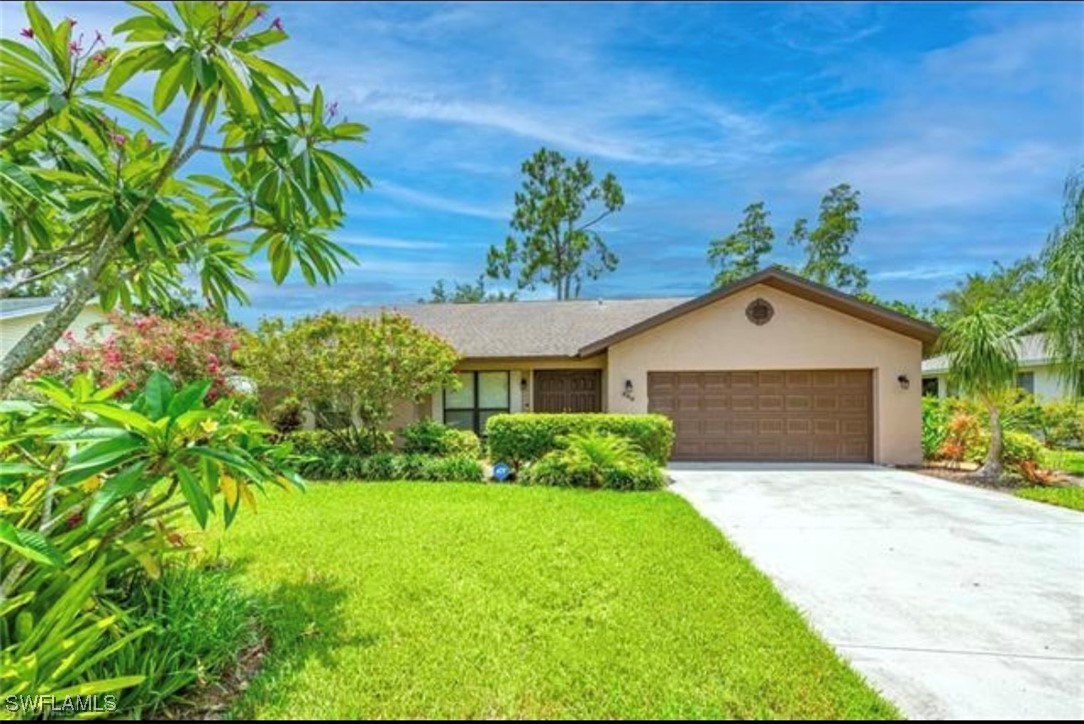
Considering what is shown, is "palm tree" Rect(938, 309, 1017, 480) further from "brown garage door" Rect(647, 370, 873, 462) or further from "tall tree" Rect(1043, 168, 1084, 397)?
"brown garage door" Rect(647, 370, 873, 462)

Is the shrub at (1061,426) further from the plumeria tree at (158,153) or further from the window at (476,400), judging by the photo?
the plumeria tree at (158,153)

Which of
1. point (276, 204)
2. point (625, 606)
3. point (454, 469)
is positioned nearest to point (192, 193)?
point (276, 204)

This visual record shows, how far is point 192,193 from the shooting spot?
176 inches

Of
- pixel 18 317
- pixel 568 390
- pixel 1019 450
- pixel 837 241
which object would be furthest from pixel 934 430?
pixel 18 317

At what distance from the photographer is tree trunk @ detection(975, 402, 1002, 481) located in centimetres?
1162

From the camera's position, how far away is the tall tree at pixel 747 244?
115 ft

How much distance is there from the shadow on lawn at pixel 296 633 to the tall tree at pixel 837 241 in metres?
34.5

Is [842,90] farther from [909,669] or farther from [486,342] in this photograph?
[486,342]

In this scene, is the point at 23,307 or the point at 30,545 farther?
the point at 23,307

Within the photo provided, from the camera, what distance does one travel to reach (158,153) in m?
4.14

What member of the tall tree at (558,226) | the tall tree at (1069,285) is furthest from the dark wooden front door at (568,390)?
the tall tree at (558,226)

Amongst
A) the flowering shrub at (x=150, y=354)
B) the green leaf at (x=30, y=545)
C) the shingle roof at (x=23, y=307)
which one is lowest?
the green leaf at (x=30, y=545)

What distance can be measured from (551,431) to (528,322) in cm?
640

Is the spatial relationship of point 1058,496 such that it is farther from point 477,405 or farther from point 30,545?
point 30,545
